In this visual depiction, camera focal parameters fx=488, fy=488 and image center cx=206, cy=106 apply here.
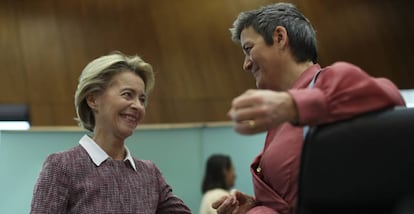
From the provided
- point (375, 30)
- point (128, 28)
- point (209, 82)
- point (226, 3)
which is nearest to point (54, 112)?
point (128, 28)

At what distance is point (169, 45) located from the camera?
4578 mm

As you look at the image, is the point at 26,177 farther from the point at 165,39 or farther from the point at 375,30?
the point at 375,30

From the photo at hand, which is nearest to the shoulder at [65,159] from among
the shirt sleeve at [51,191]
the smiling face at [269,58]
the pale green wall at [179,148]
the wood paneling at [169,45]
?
the shirt sleeve at [51,191]

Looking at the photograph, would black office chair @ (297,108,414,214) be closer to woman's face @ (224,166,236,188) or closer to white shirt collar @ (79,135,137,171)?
white shirt collar @ (79,135,137,171)

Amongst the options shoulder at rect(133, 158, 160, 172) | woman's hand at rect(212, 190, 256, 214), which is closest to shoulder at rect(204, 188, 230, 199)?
shoulder at rect(133, 158, 160, 172)

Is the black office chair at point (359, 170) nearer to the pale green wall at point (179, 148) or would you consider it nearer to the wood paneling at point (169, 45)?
the pale green wall at point (179, 148)

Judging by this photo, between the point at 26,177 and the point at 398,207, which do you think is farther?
the point at 26,177

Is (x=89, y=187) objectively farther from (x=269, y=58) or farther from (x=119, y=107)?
(x=269, y=58)

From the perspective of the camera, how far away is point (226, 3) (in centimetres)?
466

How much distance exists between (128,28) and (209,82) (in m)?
0.90

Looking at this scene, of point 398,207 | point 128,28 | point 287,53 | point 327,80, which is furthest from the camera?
point 128,28

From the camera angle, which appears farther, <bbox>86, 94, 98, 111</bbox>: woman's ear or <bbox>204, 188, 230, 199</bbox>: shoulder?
<bbox>204, 188, 230, 199</bbox>: shoulder

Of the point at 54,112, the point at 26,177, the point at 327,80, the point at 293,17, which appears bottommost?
the point at 26,177

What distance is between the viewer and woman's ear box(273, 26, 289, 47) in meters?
1.31
